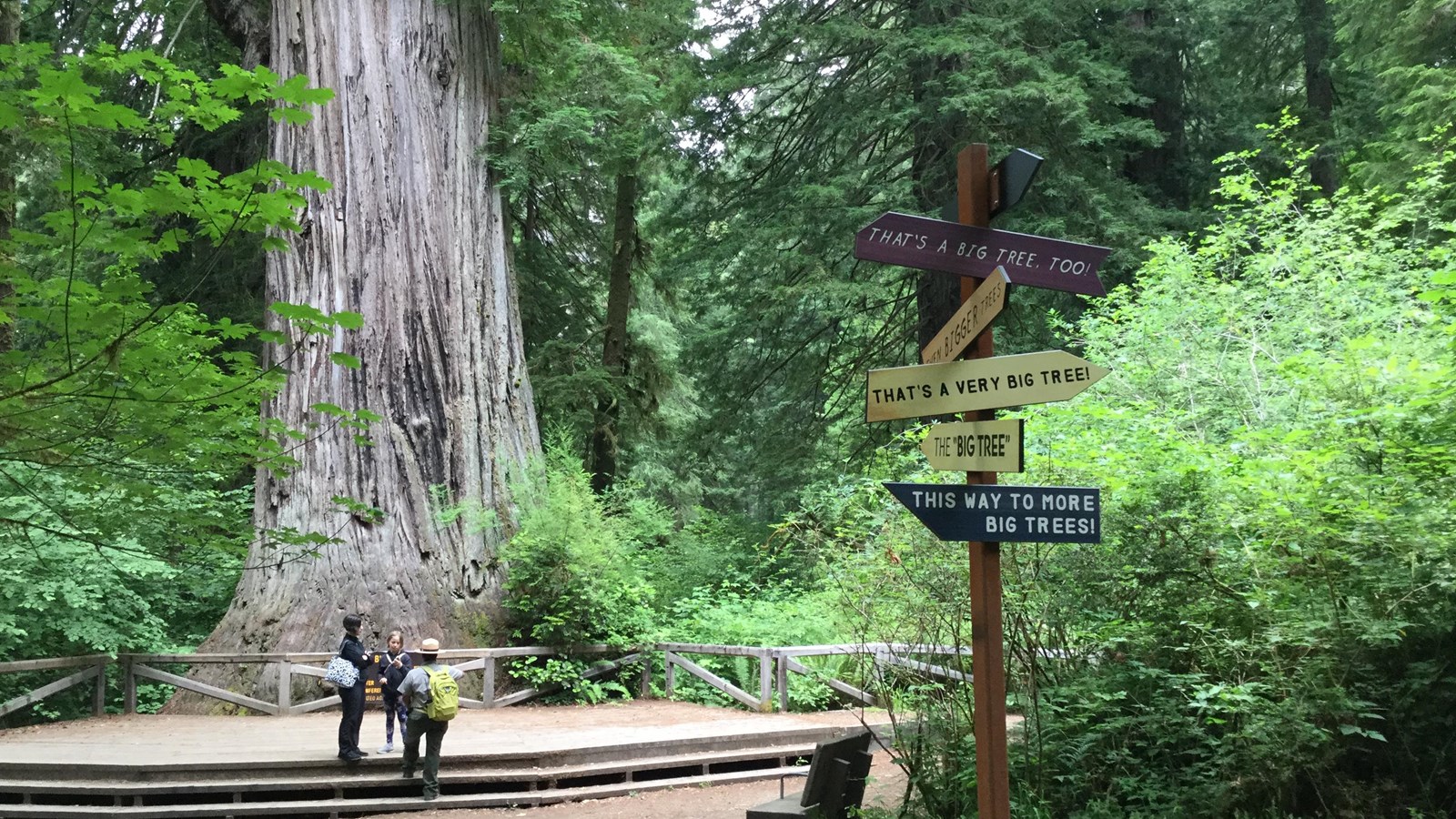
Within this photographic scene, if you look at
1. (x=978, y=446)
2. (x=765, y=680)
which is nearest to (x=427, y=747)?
(x=765, y=680)

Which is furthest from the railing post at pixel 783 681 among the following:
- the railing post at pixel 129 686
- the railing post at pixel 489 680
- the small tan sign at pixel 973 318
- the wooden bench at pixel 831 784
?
the small tan sign at pixel 973 318

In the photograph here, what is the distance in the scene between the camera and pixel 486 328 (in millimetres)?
13023

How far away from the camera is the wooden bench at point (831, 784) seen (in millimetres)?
5754

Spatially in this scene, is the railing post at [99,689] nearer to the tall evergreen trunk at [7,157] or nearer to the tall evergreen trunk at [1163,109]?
the tall evergreen trunk at [7,157]

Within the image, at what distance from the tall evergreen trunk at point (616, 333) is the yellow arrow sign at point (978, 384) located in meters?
13.2

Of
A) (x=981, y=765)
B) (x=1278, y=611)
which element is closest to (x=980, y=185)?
(x=981, y=765)

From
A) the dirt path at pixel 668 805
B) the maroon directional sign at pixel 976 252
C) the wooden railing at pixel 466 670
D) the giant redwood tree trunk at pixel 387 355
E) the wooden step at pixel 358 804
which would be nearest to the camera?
the maroon directional sign at pixel 976 252

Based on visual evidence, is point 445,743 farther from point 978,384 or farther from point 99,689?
point 978,384

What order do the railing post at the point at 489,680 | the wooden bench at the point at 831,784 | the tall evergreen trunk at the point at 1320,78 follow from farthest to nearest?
the tall evergreen trunk at the point at 1320,78
the railing post at the point at 489,680
the wooden bench at the point at 831,784

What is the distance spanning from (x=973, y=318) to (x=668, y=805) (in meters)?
5.67

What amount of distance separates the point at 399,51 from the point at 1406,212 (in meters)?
11.6

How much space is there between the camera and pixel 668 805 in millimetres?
8242

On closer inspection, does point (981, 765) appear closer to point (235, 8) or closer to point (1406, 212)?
point (1406, 212)

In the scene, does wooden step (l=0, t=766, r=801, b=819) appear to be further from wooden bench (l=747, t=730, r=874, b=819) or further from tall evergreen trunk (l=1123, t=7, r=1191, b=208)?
tall evergreen trunk (l=1123, t=7, r=1191, b=208)
